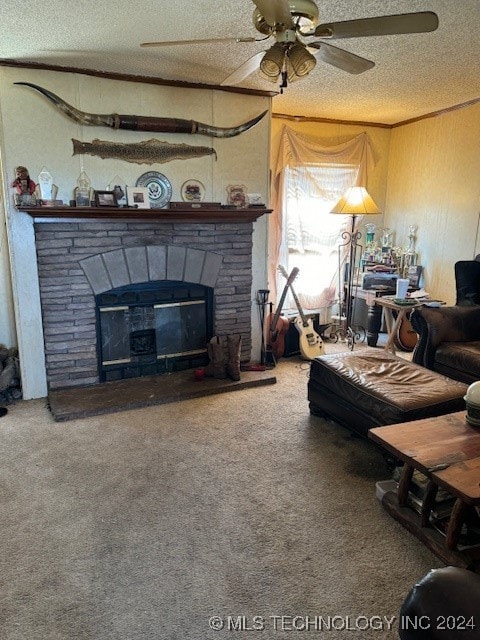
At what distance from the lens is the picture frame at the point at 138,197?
337 centimetres

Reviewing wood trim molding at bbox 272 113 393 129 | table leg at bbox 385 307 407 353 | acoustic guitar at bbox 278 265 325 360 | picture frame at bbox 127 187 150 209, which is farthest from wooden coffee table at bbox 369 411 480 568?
wood trim molding at bbox 272 113 393 129

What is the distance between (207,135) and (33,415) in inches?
97.5

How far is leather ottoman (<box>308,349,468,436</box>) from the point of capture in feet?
7.85

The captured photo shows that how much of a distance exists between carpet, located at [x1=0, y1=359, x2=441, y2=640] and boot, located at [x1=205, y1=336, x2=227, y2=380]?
66cm

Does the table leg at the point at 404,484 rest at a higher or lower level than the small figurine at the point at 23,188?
lower

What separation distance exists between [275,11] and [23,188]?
2141 mm

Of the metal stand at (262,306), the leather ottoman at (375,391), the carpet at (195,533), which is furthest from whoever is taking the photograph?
the metal stand at (262,306)

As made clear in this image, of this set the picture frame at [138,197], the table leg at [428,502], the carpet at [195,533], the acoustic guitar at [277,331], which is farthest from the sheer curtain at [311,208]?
the table leg at [428,502]

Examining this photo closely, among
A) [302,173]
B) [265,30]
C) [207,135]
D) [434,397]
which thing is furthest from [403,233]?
[265,30]

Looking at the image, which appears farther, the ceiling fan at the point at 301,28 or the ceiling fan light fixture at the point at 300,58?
the ceiling fan light fixture at the point at 300,58

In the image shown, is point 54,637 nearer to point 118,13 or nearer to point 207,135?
point 118,13

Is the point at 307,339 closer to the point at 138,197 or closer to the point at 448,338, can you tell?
the point at 448,338

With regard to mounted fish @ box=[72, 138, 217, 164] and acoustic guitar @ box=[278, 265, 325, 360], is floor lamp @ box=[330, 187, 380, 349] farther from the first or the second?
mounted fish @ box=[72, 138, 217, 164]

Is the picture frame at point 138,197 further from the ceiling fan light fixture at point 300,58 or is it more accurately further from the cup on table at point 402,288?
the cup on table at point 402,288
